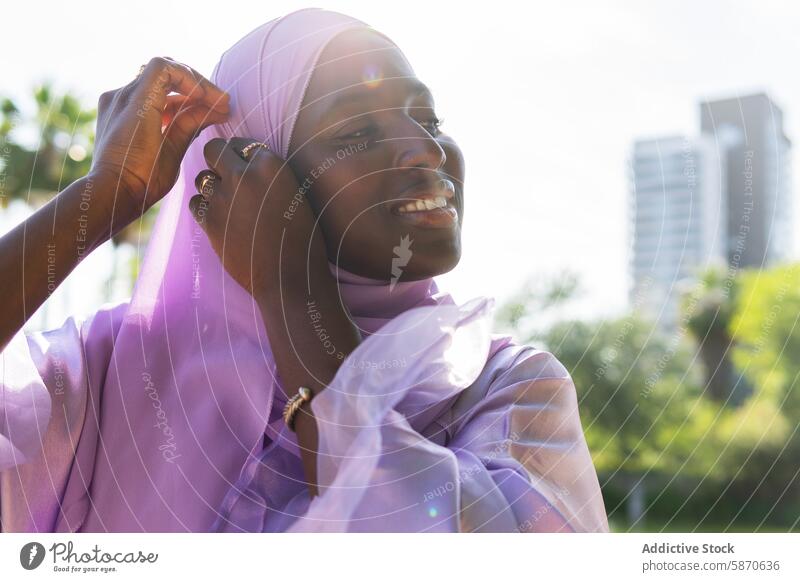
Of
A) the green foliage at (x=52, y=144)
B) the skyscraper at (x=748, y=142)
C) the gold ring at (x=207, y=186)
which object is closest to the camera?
the gold ring at (x=207, y=186)

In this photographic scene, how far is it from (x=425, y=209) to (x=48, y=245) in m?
0.32

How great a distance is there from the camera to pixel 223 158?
0.81 m

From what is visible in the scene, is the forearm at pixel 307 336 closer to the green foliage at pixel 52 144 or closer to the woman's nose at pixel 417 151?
the woman's nose at pixel 417 151

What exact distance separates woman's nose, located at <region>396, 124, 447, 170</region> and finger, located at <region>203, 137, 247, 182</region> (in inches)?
5.8

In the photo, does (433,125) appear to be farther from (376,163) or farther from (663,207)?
(663,207)

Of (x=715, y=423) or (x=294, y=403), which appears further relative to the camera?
(x=715, y=423)

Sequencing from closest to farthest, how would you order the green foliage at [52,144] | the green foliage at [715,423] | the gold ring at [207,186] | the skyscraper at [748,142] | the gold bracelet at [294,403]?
1. the gold bracelet at [294,403]
2. the gold ring at [207,186]
3. the skyscraper at [748,142]
4. the green foliage at [52,144]
5. the green foliage at [715,423]

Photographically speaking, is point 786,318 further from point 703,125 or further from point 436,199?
point 436,199

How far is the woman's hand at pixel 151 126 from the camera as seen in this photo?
0.78m

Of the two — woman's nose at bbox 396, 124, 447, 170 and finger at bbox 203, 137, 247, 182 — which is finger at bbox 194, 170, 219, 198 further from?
woman's nose at bbox 396, 124, 447, 170

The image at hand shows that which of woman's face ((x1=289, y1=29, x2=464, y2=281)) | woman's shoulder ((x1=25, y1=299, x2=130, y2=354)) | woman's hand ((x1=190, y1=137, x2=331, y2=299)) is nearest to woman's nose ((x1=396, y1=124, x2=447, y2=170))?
woman's face ((x1=289, y1=29, x2=464, y2=281))

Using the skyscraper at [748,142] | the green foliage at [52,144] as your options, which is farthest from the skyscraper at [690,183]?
the green foliage at [52,144]

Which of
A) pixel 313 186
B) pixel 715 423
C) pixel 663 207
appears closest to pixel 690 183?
pixel 663 207
